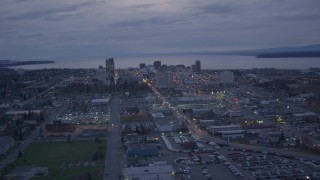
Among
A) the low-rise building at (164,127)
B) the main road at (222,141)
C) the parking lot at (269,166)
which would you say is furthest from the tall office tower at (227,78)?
the parking lot at (269,166)

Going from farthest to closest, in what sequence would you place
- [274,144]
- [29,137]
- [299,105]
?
[299,105] → [29,137] → [274,144]

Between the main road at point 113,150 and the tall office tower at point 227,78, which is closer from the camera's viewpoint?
the main road at point 113,150

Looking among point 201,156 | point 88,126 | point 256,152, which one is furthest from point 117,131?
point 256,152

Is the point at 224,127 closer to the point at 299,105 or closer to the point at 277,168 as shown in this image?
the point at 277,168

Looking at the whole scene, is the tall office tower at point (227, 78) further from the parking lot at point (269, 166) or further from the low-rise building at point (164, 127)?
the parking lot at point (269, 166)

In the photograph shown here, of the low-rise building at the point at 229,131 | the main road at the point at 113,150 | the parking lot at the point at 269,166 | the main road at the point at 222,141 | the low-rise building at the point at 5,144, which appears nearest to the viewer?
the parking lot at the point at 269,166

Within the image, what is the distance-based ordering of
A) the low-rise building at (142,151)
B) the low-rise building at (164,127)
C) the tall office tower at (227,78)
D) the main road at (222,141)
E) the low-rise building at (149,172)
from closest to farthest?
the low-rise building at (149,172)
the main road at (222,141)
the low-rise building at (142,151)
the low-rise building at (164,127)
the tall office tower at (227,78)

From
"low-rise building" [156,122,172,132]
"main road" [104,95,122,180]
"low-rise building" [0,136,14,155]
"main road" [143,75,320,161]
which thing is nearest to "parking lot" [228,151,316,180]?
"main road" [143,75,320,161]
